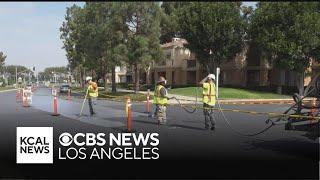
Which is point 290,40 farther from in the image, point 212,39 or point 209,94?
point 209,94

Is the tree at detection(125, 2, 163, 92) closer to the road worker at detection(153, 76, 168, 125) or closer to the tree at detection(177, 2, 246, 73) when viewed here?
the tree at detection(177, 2, 246, 73)

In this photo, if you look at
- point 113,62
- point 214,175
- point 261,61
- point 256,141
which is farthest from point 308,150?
point 261,61

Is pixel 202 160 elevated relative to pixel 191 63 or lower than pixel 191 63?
lower

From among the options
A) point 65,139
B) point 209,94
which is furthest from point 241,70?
point 65,139

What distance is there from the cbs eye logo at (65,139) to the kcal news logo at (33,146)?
193cm

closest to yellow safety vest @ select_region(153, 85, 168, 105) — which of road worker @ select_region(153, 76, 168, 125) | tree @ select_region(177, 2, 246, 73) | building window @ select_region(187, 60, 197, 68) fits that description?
road worker @ select_region(153, 76, 168, 125)

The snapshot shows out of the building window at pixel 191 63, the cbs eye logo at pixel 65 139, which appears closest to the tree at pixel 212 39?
the cbs eye logo at pixel 65 139

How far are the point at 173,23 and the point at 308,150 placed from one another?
89.7ft

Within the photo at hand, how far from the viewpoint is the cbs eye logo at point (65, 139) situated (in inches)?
446

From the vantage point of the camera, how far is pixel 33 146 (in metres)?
8.96

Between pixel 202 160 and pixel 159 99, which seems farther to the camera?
pixel 159 99

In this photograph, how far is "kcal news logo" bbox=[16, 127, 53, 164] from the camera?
8938mm

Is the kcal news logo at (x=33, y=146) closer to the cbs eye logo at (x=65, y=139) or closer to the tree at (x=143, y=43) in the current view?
the cbs eye logo at (x=65, y=139)

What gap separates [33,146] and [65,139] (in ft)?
10.4
